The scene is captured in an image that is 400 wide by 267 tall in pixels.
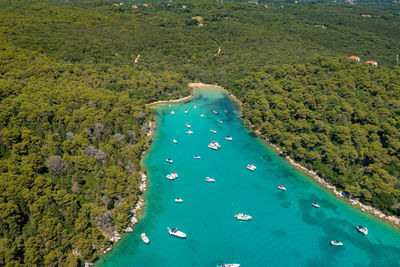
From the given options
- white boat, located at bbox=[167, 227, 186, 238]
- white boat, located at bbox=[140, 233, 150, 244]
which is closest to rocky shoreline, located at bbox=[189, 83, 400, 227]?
white boat, located at bbox=[167, 227, 186, 238]

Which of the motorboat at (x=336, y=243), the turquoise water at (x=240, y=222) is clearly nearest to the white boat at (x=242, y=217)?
the turquoise water at (x=240, y=222)

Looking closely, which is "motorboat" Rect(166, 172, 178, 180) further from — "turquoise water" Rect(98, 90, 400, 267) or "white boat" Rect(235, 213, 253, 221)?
"white boat" Rect(235, 213, 253, 221)

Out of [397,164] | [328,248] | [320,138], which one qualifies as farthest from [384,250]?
[320,138]

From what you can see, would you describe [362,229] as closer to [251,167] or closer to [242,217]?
[242,217]

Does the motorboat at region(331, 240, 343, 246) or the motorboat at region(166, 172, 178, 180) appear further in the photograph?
the motorboat at region(166, 172, 178, 180)

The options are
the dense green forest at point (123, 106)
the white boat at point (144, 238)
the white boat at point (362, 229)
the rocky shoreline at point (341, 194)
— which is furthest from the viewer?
the rocky shoreline at point (341, 194)

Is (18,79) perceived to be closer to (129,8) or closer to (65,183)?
(65,183)

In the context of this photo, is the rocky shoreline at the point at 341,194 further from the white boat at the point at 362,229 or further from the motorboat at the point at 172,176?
the motorboat at the point at 172,176
